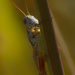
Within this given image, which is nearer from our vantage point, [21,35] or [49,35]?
[49,35]

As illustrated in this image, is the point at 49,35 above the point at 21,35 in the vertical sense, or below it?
below

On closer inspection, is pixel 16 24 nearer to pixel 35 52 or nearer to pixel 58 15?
pixel 58 15

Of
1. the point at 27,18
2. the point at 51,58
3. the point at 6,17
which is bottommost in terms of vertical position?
the point at 51,58

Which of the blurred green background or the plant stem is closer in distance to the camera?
the plant stem

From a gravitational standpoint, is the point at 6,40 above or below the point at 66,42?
above

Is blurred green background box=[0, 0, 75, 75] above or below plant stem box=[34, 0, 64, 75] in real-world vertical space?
above

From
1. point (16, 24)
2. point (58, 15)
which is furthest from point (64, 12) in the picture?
point (16, 24)

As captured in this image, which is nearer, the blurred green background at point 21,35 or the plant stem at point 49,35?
the plant stem at point 49,35

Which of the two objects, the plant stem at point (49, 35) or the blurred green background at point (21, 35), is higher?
the blurred green background at point (21, 35)
